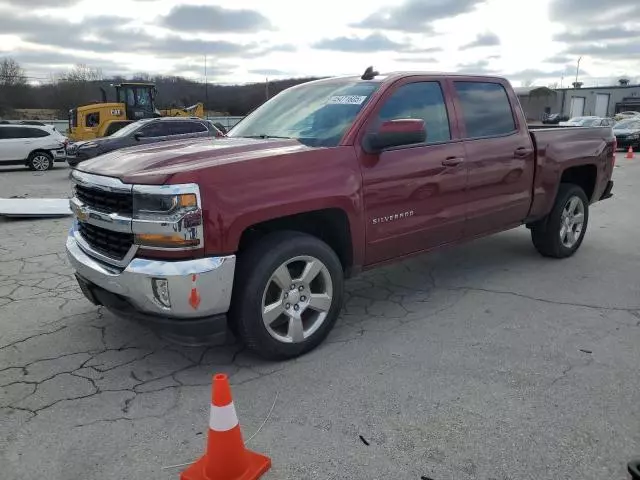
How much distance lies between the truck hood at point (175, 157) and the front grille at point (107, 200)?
110 mm

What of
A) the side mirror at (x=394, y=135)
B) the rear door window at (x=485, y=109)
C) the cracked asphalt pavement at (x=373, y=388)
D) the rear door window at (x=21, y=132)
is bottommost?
the cracked asphalt pavement at (x=373, y=388)

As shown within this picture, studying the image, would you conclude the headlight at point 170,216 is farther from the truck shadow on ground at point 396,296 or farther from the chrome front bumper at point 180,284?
the truck shadow on ground at point 396,296

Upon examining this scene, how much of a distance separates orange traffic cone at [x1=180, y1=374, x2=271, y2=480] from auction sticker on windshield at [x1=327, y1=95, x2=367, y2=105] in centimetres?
247

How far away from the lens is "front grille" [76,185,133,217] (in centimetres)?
312

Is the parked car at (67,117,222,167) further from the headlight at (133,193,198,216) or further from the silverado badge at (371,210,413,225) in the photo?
the headlight at (133,193,198,216)

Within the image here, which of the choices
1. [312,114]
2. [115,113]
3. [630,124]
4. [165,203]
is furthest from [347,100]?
[630,124]

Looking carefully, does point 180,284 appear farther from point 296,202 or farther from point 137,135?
point 137,135

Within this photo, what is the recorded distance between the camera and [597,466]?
2490 mm

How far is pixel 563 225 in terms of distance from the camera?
19.4 feet

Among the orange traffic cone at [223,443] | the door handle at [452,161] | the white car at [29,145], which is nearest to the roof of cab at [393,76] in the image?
the door handle at [452,161]

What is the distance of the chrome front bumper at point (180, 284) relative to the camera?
2.98m

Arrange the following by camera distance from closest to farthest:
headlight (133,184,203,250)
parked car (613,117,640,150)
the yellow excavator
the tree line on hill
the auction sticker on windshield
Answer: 1. headlight (133,184,203,250)
2. the auction sticker on windshield
3. the yellow excavator
4. parked car (613,117,640,150)
5. the tree line on hill

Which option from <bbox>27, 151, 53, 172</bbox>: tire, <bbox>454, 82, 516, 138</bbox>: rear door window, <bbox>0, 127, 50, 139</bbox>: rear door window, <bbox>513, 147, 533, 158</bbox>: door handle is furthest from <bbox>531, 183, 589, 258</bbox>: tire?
<bbox>0, 127, 50, 139</bbox>: rear door window

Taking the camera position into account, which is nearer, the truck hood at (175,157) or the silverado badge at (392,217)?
the truck hood at (175,157)
